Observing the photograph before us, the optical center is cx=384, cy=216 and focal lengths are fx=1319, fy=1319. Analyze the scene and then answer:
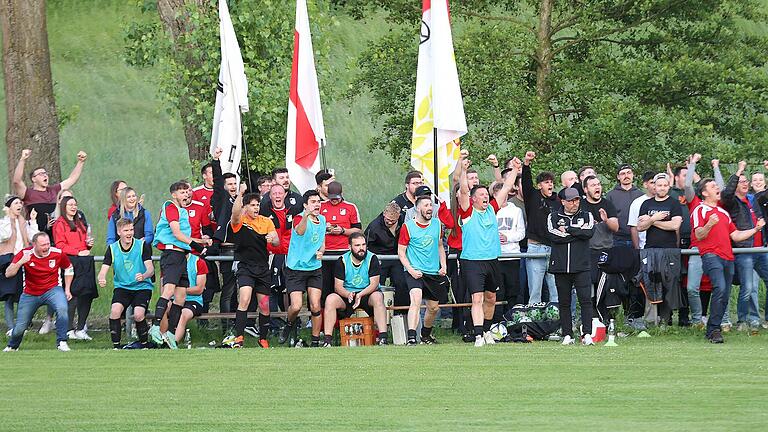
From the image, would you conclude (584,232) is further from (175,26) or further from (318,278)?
(175,26)

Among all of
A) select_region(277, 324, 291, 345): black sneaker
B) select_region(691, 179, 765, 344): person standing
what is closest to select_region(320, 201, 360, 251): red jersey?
select_region(277, 324, 291, 345): black sneaker

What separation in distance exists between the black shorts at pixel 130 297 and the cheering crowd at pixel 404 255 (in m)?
0.03

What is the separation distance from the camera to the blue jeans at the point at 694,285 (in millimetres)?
17375

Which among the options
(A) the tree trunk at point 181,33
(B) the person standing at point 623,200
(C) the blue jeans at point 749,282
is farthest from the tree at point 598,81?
(C) the blue jeans at point 749,282

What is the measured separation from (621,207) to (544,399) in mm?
7362

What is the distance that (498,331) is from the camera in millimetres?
16891

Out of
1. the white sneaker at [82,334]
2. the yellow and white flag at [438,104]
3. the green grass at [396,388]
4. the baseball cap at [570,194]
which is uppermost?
the yellow and white flag at [438,104]

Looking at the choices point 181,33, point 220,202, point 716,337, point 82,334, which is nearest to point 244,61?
point 181,33

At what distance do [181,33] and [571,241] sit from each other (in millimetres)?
8370

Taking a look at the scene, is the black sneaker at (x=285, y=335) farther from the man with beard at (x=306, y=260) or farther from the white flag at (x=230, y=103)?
the white flag at (x=230, y=103)

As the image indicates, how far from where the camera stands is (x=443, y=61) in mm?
17016

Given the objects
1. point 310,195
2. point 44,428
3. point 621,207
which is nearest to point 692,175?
point 621,207

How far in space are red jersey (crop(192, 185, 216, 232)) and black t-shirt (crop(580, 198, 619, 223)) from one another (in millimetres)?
4956

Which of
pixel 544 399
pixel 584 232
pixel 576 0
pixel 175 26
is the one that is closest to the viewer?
pixel 544 399
